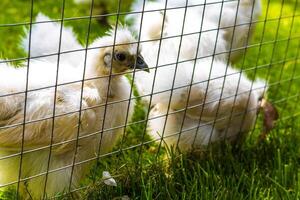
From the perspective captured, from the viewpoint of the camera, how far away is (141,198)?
2.48 m

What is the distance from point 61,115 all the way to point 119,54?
436 millimetres

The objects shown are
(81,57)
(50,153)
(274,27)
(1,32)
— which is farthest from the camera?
(274,27)

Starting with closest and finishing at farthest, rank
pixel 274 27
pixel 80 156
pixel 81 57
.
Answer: pixel 80 156 < pixel 81 57 < pixel 274 27

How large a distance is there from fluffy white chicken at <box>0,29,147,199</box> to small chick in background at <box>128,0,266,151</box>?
0.26 m

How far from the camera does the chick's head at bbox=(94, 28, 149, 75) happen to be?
2482 millimetres

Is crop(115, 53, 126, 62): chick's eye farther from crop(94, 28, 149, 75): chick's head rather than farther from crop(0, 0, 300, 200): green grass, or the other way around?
crop(0, 0, 300, 200): green grass

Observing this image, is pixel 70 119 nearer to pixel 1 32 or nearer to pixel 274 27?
pixel 1 32

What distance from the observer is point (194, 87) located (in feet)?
9.42

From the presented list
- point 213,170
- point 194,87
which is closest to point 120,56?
point 194,87

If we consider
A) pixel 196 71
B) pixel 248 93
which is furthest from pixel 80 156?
pixel 248 93

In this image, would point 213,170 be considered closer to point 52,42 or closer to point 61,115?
point 61,115

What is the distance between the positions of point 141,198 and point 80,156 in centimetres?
34

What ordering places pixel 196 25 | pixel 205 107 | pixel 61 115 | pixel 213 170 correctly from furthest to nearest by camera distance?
pixel 196 25, pixel 205 107, pixel 213 170, pixel 61 115

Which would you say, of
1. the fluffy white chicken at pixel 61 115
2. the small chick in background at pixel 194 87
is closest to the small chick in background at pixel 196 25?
the small chick in background at pixel 194 87
